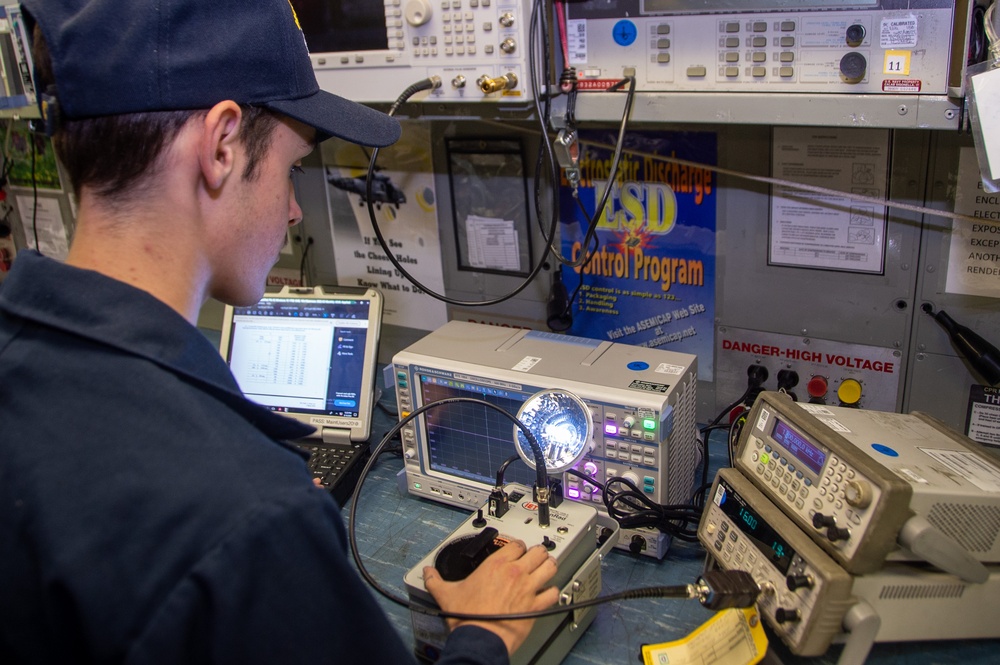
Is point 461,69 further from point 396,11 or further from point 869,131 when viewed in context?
point 869,131

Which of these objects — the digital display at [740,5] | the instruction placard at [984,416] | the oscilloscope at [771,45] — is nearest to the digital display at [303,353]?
the oscilloscope at [771,45]

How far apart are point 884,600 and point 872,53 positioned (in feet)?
2.53

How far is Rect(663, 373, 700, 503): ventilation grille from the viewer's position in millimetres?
1363

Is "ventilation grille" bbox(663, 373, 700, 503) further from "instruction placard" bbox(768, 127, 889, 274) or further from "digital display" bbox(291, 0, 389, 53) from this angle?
"digital display" bbox(291, 0, 389, 53)

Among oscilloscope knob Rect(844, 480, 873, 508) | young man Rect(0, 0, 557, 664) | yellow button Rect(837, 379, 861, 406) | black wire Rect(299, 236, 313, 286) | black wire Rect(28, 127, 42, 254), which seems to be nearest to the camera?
young man Rect(0, 0, 557, 664)

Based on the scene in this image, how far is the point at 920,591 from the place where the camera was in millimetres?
1066

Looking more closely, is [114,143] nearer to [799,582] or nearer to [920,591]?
[799,582]

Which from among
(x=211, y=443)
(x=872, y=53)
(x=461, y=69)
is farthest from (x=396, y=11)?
(x=211, y=443)

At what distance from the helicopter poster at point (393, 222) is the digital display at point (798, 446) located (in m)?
1.03

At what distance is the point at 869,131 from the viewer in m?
1.41

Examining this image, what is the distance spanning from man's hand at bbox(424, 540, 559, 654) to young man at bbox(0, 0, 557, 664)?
79 mm

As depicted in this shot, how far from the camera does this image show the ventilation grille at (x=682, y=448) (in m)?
1.36

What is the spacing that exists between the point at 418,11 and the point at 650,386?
0.79 m

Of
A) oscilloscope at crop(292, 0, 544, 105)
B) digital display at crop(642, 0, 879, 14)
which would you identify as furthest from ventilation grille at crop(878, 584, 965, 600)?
oscilloscope at crop(292, 0, 544, 105)
